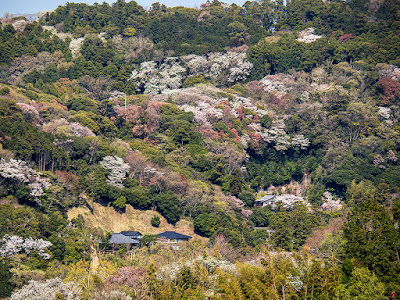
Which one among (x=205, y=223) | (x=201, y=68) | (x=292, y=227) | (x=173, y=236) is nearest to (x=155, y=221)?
(x=173, y=236)

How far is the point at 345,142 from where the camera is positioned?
65875 millimetres

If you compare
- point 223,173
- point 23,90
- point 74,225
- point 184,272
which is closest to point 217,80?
point 223,173

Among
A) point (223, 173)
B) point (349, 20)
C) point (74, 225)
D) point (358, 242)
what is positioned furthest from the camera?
point (349, 20)

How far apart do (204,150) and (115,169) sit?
11.8 meters

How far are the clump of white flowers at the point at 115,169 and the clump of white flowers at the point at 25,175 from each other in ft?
24.8

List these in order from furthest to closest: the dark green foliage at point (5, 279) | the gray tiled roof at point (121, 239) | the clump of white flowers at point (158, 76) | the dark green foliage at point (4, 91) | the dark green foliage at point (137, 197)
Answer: the clump of white flowers at point (158, 76)
the dark green foliage at point (4, 91)
the dark green foliage at point (137, 197)
the gray tiled roof at point (121, 239)
the dark green foliage at point (5, 279)

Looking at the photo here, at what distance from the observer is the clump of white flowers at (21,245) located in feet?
124

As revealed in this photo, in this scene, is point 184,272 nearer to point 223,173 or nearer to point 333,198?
point 223,173

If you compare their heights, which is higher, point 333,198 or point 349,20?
point 349,20

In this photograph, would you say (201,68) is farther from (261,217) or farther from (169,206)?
(169,206)

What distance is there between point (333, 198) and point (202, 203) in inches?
603

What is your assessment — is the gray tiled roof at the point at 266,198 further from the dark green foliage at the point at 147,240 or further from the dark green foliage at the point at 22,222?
the dark green foliage at the point at 22,222

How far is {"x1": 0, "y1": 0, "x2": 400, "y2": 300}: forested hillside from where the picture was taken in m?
33.4

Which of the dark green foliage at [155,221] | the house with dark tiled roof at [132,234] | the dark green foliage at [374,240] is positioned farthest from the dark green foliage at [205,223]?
the dark green foliage at [374,240]
